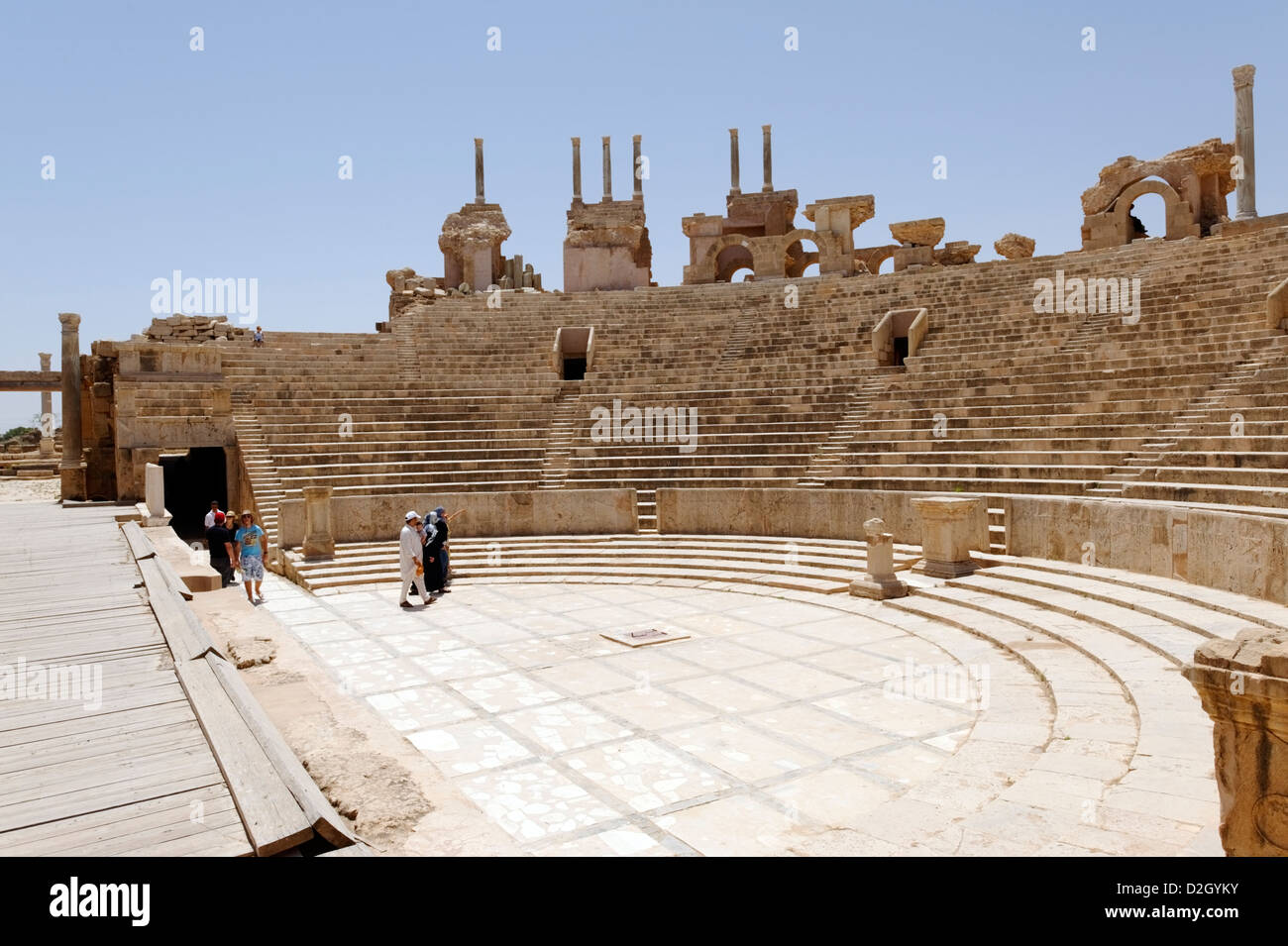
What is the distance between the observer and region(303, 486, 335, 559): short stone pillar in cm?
1327

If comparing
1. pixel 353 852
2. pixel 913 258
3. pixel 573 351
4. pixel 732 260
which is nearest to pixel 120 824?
pixel 353 852

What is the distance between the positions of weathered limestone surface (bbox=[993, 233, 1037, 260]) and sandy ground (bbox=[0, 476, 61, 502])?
A: 3055cm

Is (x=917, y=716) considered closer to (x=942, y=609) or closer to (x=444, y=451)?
(x=942, y=609)

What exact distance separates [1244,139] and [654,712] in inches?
1029

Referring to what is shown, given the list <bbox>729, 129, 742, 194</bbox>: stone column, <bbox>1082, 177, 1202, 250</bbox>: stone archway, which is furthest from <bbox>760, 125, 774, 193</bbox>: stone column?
<bbox>1082, 177, 1202, 250</bbox>: stone archway

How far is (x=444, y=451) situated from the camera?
16953 mm

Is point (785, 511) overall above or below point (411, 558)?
above

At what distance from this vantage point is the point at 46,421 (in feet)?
130

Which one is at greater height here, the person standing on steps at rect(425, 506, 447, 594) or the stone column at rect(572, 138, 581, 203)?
the stone column at rect(572, 138, 581, 203)

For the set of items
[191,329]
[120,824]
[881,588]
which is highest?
[191,329]

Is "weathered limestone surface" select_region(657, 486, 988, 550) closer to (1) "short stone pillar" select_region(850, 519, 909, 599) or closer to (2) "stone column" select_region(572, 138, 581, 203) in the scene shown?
(1) "short stone pillar" select_region(850, 519, 909, 599)

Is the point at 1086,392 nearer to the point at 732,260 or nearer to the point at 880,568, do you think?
the point at 880,568

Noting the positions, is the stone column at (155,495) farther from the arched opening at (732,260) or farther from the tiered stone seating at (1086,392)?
the arched opening at (732,260)

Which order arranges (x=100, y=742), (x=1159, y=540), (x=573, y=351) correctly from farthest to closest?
(x=573, y=351) < (x=1159, y=540) < (x=100, y=742)
